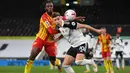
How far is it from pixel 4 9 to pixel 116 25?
9692 millimetres

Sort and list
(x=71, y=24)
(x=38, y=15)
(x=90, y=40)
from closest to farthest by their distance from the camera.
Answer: (x=71, y=24) < (x=90, y=40) < (x=38, y=15)

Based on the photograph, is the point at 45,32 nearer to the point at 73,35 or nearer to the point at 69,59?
the point at 73,35

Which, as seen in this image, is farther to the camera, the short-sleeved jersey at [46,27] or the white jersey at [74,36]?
the short-sleeved jersey at [46,27]

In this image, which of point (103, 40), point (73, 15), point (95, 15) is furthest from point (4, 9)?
point (73, 15)

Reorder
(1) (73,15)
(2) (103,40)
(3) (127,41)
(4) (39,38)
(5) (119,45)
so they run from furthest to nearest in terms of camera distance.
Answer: (3) (127,41) → (5) (119,45) → (2) (103,40) → (4) (39,38) → (1) (73,15)

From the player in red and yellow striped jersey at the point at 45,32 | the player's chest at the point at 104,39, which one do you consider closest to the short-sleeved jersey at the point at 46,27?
the player in red and yellow striped jersey at the point at 45,32

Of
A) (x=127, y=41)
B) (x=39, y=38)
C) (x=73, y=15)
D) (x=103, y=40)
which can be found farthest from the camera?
(x=127, y=41)

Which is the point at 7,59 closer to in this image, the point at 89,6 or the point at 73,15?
the point at 89,6

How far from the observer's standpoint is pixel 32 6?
1486 inches

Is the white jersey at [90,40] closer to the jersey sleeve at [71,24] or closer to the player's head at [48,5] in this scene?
the player's head at [48,5]

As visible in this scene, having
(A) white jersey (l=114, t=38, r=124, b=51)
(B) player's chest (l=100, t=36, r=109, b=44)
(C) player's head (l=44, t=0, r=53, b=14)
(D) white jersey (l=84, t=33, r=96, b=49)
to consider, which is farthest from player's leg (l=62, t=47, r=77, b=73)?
(A) white jersey (l=114, t=38, r=124, b=51)

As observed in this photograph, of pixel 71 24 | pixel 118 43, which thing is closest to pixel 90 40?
pixel 118 43

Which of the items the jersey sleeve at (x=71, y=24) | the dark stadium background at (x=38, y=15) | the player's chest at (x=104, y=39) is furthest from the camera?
the dark stadium background at (x=38, y=15)

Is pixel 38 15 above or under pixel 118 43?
above
